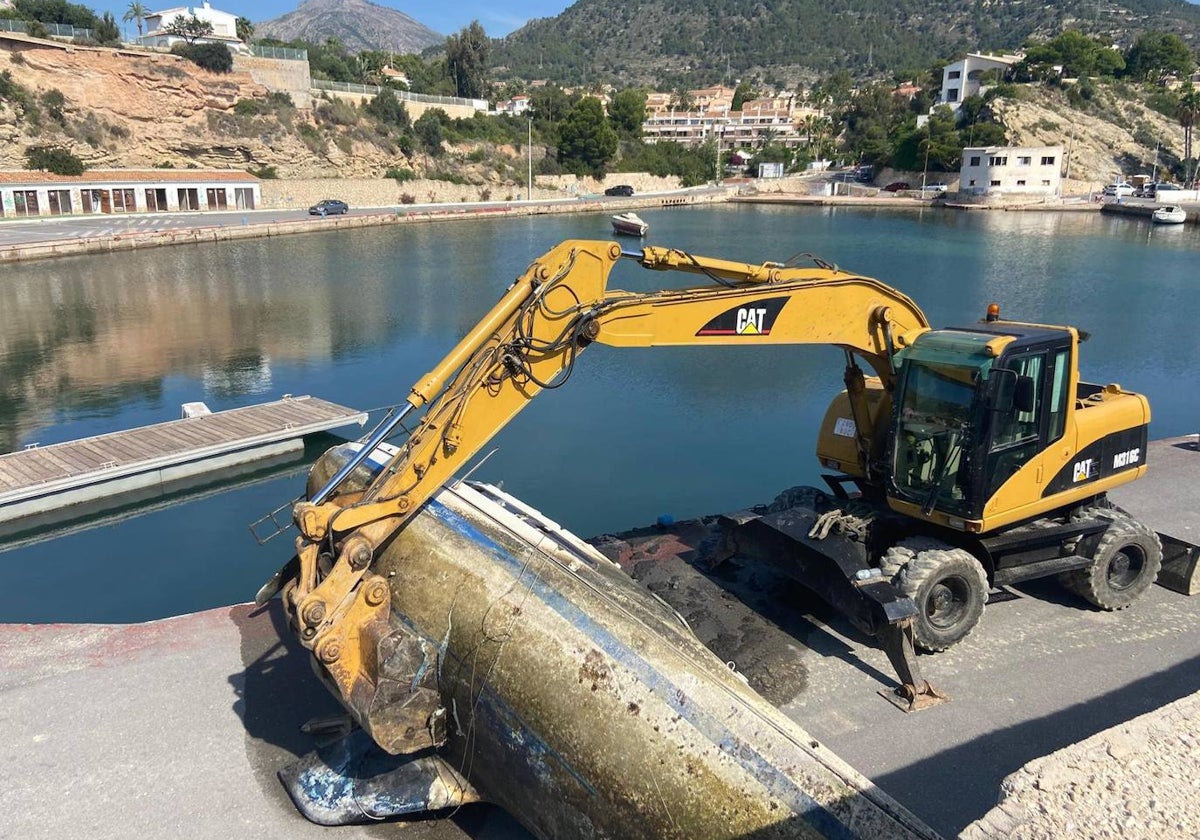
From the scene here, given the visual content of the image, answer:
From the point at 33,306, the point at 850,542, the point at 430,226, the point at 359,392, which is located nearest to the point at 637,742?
the point at 850,542

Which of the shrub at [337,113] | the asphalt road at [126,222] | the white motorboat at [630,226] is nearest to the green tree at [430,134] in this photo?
the shrub at [337,113]

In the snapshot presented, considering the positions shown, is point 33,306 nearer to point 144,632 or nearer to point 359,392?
point 359,392

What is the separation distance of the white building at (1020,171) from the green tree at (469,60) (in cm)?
5399

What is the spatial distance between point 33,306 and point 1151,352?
116ft

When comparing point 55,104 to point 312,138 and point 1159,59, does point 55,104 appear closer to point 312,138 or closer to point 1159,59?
point 312,138

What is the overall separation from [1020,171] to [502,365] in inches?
3304

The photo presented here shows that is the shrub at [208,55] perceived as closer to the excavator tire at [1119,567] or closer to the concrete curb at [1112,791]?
the excavator tire at [1119,567]

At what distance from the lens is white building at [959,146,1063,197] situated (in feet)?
251

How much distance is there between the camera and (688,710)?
4871mm

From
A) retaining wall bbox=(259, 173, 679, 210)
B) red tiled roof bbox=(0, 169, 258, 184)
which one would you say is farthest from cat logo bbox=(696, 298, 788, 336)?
retaining wall bbox=(259, 173, 679, 210)

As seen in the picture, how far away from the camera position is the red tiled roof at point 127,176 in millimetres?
47875

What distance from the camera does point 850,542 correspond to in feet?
25.1

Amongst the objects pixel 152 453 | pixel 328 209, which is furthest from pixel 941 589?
pixel 328 209

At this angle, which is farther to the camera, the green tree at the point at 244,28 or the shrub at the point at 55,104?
the green tree at the point at 244,28
